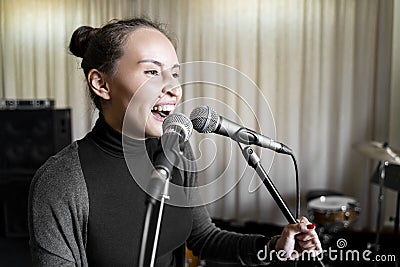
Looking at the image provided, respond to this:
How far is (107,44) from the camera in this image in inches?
40.7

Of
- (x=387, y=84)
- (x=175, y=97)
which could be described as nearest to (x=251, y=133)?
(x=175, y=97)

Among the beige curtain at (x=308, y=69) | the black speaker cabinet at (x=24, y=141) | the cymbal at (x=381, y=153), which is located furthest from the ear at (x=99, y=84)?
the black speaker cabinet at (x=24, y=141)

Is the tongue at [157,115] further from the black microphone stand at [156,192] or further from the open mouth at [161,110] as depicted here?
the black microphone stand at [156,192]

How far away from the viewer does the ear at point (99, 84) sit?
104cm

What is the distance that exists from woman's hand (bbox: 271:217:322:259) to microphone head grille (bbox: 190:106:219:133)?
0.27 m

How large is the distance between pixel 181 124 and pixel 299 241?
37cm

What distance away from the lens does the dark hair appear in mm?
1013

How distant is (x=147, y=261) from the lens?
2.50 ft

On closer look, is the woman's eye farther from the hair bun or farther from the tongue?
the hair bun

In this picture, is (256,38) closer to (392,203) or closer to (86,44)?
(392,203)

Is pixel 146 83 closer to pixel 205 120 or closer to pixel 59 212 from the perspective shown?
pixel 205 120

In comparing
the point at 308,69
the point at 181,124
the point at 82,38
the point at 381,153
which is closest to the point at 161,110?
the point at 181,124

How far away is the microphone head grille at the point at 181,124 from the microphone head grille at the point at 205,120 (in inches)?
1.9

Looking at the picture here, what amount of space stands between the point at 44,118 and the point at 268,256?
2.72m
